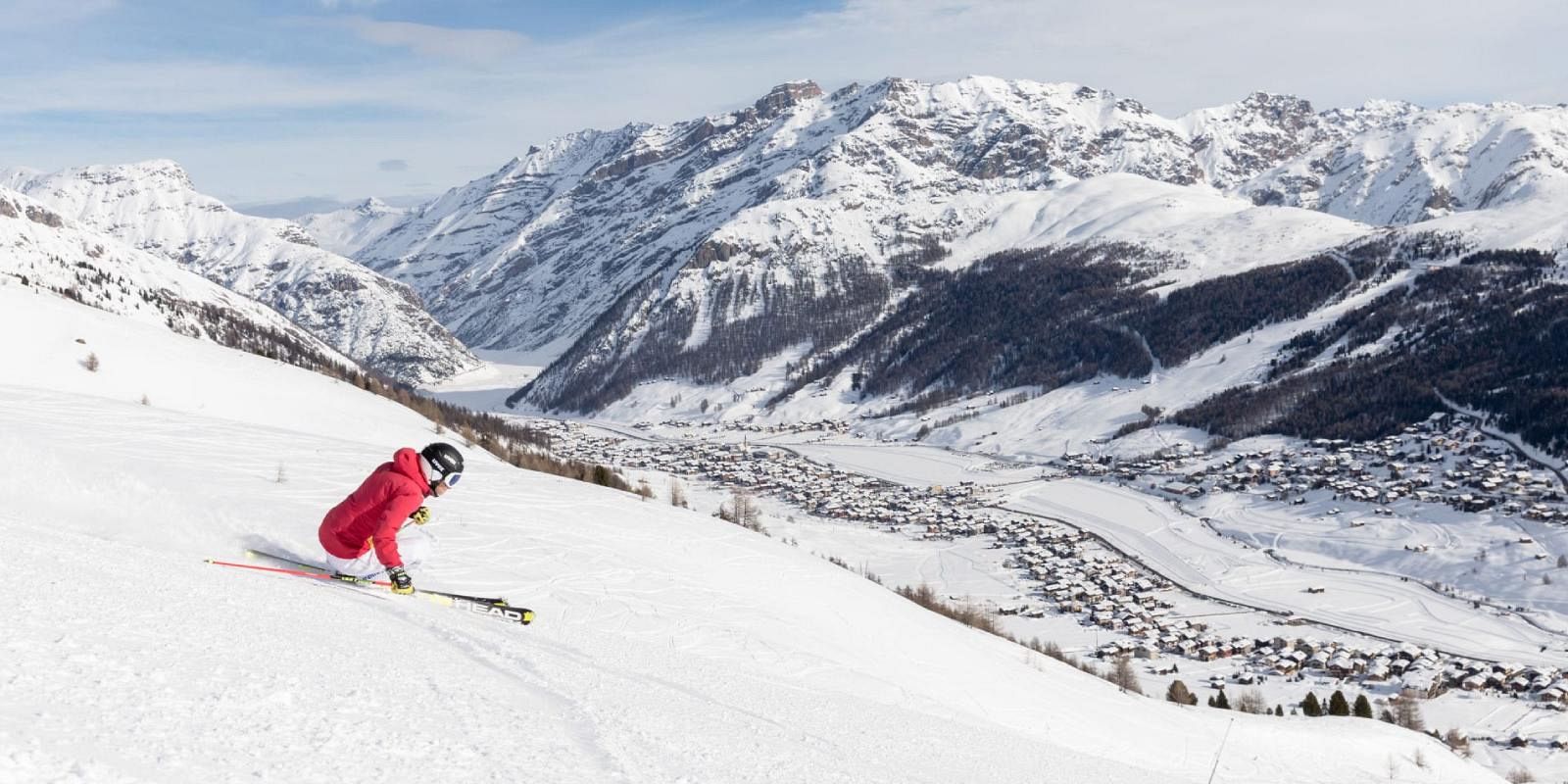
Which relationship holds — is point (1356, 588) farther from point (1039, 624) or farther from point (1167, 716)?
point (1167, 716)

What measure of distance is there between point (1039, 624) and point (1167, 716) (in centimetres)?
5497

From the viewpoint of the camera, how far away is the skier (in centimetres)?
1180

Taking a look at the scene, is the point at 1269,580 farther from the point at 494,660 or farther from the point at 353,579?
the point at 494,660

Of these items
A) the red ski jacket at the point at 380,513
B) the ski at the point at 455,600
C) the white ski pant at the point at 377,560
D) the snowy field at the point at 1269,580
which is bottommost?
the snowy field at the point at 1269,580

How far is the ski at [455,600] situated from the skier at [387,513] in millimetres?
152

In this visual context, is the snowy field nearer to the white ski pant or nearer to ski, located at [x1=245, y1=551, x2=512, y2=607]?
ski, located at [x1=245, y1=551, x2=512, y2=607]

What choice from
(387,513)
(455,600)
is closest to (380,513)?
(387,513)

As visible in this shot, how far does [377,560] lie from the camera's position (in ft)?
40.9

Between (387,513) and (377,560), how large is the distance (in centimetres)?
96

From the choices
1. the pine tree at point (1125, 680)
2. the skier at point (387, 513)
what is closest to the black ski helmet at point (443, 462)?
the skier at point (387, 513)

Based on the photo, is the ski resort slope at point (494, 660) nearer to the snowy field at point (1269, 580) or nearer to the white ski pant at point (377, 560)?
the white ski pant at point (377, 560)

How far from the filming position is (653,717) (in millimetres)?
8633

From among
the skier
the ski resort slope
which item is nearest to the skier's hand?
the skier

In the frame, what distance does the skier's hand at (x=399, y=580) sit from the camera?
39.3ft
